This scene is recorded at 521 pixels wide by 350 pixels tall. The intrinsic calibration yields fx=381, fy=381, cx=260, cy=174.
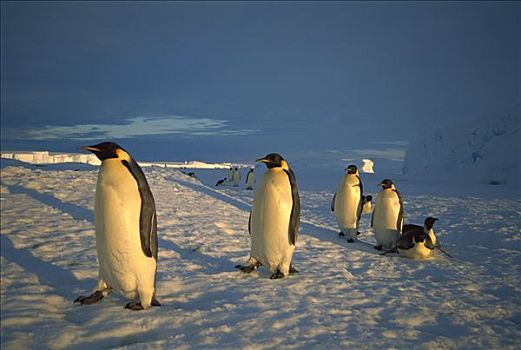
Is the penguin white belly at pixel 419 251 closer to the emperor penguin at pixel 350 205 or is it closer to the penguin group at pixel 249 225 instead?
the penguin group at pixel 249 225

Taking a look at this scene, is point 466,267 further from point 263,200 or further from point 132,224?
point 132,224

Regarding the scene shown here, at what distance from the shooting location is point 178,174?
14.6m

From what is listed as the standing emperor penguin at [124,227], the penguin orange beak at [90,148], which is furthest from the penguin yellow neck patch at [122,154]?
the penguin orange beak at [90,148]

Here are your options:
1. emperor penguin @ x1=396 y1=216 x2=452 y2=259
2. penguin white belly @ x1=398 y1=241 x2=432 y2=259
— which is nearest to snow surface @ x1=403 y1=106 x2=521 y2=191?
emperor penguin @ x1=396 y1=216 x2=452 y2=259

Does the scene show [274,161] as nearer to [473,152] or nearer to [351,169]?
[351,169]

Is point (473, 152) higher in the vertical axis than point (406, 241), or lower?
higher

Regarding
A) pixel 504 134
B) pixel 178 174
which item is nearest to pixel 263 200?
pixel 178 174

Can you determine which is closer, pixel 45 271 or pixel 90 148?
pixel 90 148

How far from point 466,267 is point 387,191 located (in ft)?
5.46

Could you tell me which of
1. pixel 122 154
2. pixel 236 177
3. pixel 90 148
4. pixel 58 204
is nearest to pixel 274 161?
pixel 122 154

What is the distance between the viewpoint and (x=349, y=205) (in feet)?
22.9

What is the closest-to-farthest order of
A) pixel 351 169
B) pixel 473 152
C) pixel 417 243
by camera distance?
pixel 417 243, pixel 351 169, pixel 473 152

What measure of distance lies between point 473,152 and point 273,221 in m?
24.2

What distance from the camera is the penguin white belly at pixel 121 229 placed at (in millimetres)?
3121
